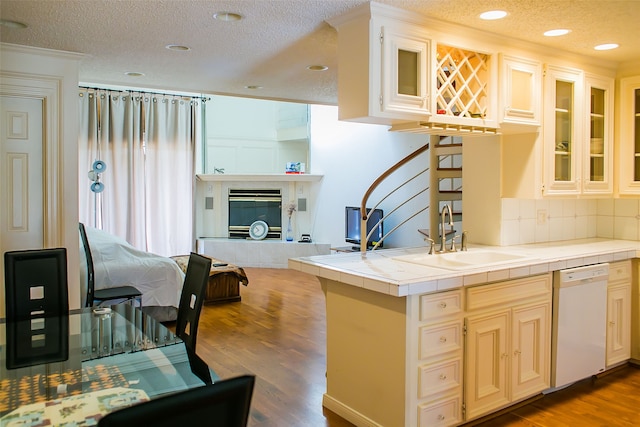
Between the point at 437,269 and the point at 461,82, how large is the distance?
1.19 m

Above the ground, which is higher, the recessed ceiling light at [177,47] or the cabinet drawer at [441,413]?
the recessed ceiling light at [177,47]

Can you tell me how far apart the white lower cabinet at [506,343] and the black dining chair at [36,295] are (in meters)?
2.07

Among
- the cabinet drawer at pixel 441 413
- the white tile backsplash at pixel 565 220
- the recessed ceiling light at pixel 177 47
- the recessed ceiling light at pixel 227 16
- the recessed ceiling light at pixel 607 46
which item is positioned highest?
the recessed ceiling light at pixel 607 46

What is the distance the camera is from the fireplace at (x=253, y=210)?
9.03m

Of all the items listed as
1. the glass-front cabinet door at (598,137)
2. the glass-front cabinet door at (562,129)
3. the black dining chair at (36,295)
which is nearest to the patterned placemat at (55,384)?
the black dining chair at (36,295)

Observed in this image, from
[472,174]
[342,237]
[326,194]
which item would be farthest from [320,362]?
[326,194]

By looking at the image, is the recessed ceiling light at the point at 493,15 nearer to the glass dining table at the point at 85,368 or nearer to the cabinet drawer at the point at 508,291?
the cabinet drawer at the point at 508,291

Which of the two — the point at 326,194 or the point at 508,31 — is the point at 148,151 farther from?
the point at 508,31

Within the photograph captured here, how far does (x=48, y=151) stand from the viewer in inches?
145

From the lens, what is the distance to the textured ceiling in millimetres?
2758

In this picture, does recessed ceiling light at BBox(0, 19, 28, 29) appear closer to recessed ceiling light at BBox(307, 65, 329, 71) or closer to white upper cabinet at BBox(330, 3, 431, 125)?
white upper cabinet at BBox(330, 3, 431, 125)

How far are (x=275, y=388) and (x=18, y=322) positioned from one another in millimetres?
1609

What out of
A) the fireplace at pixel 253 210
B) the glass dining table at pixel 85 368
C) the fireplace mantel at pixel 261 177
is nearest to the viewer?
the glass dining table at pixel 85 368

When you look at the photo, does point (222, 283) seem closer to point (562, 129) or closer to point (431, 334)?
point (431, 334)
